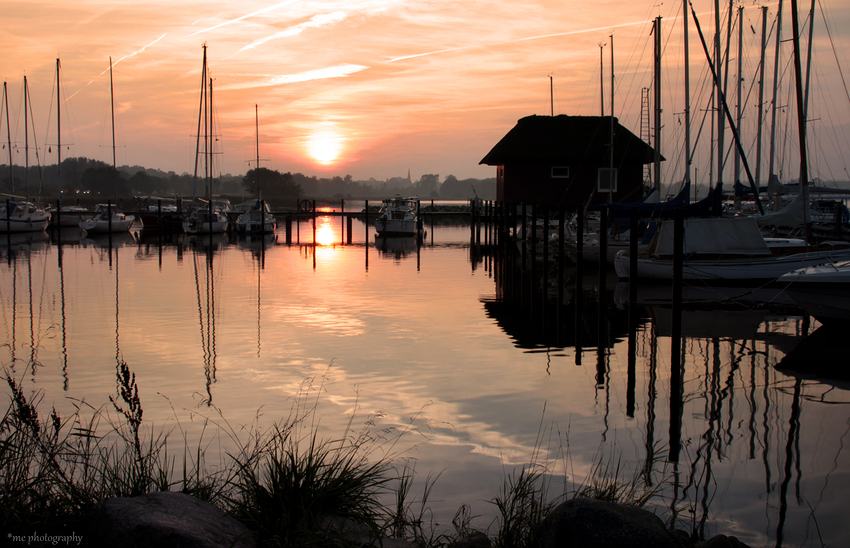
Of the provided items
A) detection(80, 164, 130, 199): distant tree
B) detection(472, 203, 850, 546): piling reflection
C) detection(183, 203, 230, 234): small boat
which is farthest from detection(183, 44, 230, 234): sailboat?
detection(80, 164, 130, 199): distant tree

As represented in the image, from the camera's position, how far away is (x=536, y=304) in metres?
20.2

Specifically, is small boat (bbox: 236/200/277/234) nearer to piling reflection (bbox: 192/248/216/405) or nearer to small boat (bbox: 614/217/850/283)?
piling reflection (bbox: 192/248/216/405)

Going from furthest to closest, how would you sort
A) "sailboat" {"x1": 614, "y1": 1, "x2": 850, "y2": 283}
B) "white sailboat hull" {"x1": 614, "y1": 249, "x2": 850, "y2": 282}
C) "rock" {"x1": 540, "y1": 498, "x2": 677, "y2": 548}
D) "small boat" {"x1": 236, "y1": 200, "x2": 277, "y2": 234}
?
"small boat" {"x1": 236, "y1": 200, "x2": 277, "y2": 234} < "sailboat" {"x1": 614, "y1": 1, "x2": 850, "y2": 283} < "white sailboat hull" {"x1": 614, "y1": 249, "x2": 850, "y2": 282} < "rock" {"x1": 540, "y1": 498, "x2": 677, "y2": 548}

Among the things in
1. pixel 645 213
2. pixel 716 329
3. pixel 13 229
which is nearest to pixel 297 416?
pixel 716 329

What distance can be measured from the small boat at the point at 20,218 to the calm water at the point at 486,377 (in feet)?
81.3

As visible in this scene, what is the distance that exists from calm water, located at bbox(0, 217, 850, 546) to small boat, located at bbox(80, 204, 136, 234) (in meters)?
25.2

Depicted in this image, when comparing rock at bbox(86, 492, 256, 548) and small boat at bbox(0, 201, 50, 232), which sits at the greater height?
small boat at bbox(0, 201, 50, 232)

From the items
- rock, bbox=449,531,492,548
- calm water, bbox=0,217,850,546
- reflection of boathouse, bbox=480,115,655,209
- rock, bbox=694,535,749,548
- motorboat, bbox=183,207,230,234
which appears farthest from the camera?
motorboat, bbox=183,207,230,234

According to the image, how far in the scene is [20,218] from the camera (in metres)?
46.3

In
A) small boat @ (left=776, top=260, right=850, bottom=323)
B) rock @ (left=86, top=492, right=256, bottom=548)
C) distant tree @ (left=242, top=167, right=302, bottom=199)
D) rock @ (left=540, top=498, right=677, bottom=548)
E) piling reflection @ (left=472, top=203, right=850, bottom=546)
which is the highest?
distant tree @ (left=242, top=167, right=302, bottom=199)

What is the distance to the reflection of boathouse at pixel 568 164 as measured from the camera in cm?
4288

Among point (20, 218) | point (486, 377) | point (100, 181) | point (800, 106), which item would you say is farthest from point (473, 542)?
point (100, 181)

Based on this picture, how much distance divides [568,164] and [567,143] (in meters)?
1.87

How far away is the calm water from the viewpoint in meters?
8.09
